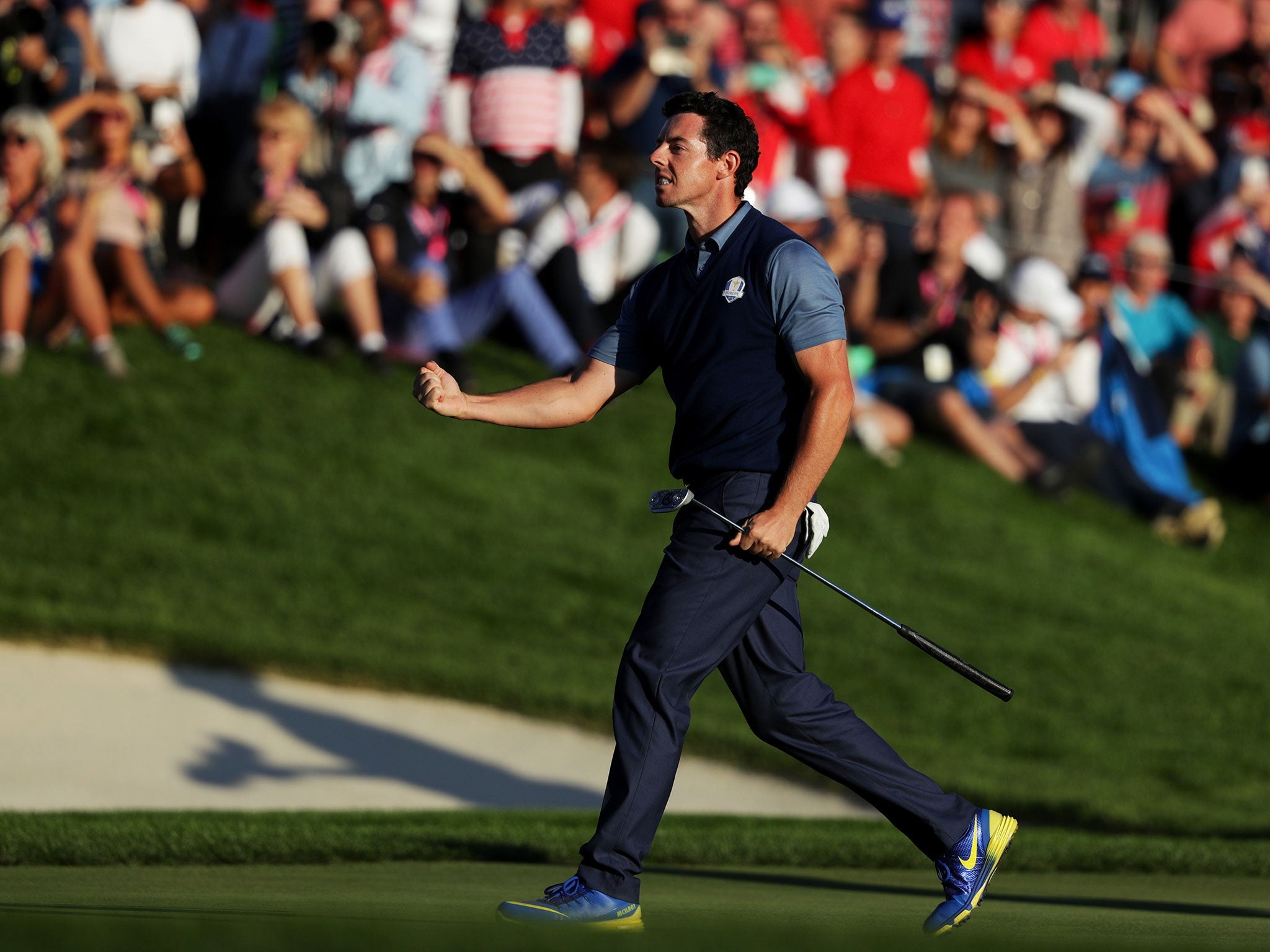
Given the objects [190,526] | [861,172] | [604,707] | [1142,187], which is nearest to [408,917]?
[604,707]

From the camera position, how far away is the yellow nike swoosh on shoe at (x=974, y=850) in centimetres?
475

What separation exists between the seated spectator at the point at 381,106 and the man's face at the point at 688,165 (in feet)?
25.2

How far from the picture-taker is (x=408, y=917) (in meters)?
4.12

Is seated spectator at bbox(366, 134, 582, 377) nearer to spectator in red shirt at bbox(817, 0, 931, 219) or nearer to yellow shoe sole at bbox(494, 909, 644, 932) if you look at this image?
spectator in red shirt at bbox(817, 0, 931, 219)

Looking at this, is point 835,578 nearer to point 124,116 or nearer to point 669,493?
point 124,116

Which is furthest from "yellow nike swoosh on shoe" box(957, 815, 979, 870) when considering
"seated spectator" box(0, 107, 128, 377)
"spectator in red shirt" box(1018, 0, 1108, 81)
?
"spectator in red shirt" box(1018, 0, 1108, 81)

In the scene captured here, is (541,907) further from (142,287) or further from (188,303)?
(188,303)

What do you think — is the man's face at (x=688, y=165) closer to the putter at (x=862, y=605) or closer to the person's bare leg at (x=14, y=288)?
the putter at (x=862, y=605)

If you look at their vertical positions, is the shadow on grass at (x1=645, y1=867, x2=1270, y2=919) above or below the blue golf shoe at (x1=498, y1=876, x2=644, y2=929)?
below

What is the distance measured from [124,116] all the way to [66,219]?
0.77 m

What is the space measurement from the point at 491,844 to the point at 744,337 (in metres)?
2.64

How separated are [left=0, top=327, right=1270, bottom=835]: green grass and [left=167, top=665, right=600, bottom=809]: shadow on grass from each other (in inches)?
11.1

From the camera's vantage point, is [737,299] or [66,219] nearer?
[737,299]

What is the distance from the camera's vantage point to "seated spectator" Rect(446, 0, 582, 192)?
485 inches
